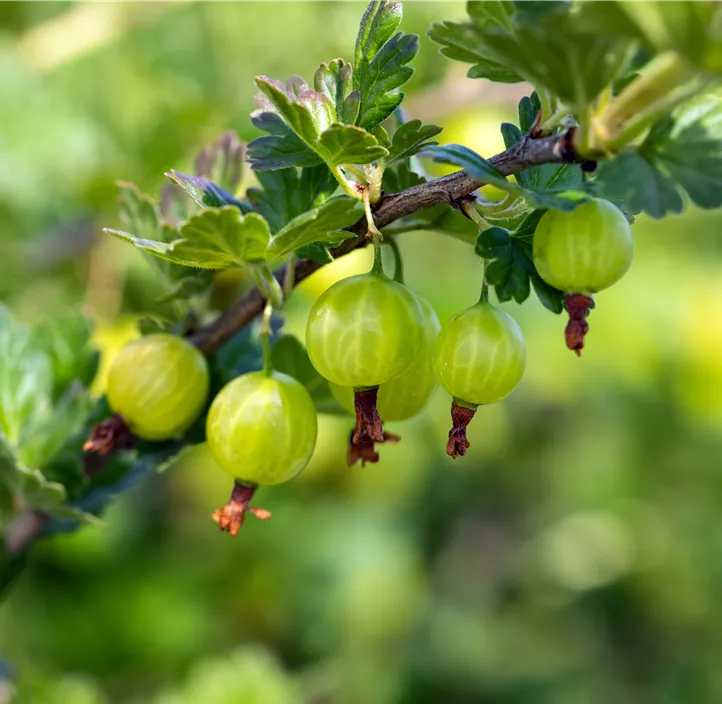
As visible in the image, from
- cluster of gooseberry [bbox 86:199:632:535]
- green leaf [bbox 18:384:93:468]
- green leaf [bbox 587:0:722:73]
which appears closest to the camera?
green leaf [bbox 587:0:722:73]

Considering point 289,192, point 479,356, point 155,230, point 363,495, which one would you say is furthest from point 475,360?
point 363,495

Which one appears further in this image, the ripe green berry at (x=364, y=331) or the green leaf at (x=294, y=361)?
the green leaf at (x=294, y=361)

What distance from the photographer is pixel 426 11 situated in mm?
1566

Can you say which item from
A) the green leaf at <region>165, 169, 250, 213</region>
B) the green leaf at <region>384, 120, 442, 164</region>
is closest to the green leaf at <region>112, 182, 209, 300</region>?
the green leaf at <region>165, 169, 250, 213</region>

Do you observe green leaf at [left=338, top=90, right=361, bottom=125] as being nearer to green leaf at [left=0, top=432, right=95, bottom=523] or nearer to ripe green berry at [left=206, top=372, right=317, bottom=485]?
ripe green berry at [left=206, top=372, right=317, bottom=485]

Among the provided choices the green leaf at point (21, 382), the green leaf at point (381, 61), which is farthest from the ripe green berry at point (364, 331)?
the green leaf at point (21, 382)

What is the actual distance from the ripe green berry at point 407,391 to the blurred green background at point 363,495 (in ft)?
1.76

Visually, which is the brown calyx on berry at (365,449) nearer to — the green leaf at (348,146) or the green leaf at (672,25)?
the green leaf at (348,146)

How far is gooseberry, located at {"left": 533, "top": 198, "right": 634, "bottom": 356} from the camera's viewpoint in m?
0.43

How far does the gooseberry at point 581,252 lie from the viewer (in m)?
0.43

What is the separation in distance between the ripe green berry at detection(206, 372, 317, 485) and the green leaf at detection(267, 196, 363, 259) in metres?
0.10

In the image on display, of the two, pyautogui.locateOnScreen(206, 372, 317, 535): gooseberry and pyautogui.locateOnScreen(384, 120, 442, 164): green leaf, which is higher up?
pyautogui.locateOnScreen(384, 120, 442, 164): green leaf

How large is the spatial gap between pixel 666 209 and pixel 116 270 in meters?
1.37

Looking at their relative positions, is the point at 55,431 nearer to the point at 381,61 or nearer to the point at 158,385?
the point at 158,385
